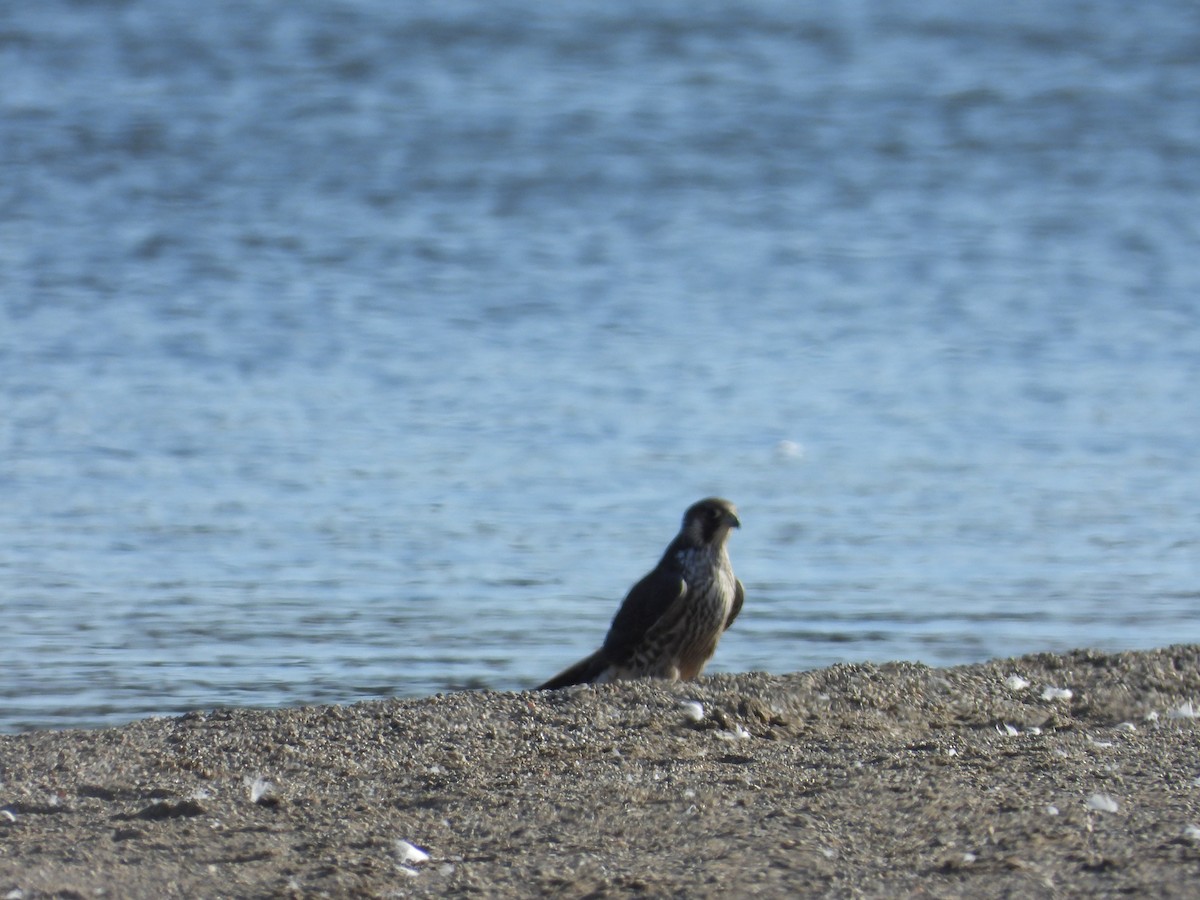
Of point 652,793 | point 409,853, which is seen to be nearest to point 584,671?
point 652,793

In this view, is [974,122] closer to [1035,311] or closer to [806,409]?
[1035,311]

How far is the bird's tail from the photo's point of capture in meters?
6.72

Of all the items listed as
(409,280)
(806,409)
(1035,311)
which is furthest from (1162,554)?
(409,280)

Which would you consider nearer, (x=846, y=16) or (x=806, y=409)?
(x=806, y=409)

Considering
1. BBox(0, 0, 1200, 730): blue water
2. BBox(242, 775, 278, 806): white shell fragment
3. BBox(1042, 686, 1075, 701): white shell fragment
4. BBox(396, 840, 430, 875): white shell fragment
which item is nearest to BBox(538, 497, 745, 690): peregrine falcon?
BBox(0, 0, 1200, 730): blue water

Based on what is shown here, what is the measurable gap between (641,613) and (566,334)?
673cm

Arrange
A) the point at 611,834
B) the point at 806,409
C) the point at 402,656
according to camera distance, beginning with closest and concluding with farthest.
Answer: the point at 611,834, the point at 402,656, the point at 806,409

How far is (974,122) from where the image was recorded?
23.2m

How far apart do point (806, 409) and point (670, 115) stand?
11.9 m

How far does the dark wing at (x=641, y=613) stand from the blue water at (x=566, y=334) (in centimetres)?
37

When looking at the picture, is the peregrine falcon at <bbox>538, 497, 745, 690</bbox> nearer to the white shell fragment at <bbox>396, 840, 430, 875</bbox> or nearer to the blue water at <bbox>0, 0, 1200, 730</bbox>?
the blue water at <bbox>0, 0, 1200, 730</bbox>

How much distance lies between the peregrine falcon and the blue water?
1.13 ft

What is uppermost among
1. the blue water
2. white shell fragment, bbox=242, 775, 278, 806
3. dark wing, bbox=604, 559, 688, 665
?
white shell fragment, bbox=242, 775, 278, 806

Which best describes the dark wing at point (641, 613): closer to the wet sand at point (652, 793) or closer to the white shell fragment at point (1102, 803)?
the wet sand at point (652, 793)
